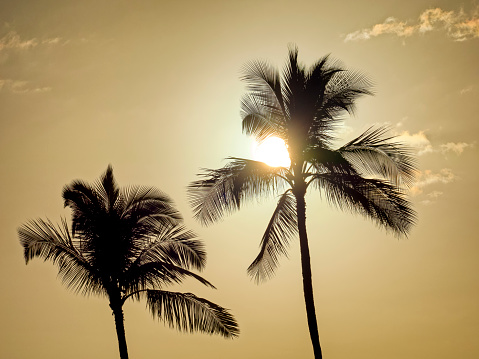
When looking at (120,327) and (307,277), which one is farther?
(120,327)

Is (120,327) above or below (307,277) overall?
below

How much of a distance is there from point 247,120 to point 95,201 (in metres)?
5.66

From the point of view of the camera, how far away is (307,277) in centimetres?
2038

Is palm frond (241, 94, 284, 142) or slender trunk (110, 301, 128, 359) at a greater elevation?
palm frond (241, 94, 284, 142)

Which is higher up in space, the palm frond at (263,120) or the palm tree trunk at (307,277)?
the palm frond at (263,120)

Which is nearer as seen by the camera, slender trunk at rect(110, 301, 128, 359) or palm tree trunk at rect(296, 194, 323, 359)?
palm tree trunk at rect(296, 194, 323, 359)

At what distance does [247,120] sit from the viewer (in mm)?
22406

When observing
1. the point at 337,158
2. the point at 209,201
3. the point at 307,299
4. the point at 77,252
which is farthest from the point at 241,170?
the point at 77,252

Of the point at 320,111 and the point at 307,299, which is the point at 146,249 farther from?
the point at 320,111

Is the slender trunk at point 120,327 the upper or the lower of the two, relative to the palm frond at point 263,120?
lower

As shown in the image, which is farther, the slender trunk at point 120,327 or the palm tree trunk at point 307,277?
the slender trunk at point 120,327

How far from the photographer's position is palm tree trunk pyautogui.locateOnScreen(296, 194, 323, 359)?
19.7 m

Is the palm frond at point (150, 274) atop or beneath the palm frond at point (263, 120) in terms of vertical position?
beneath

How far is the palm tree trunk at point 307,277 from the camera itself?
1973 cm
